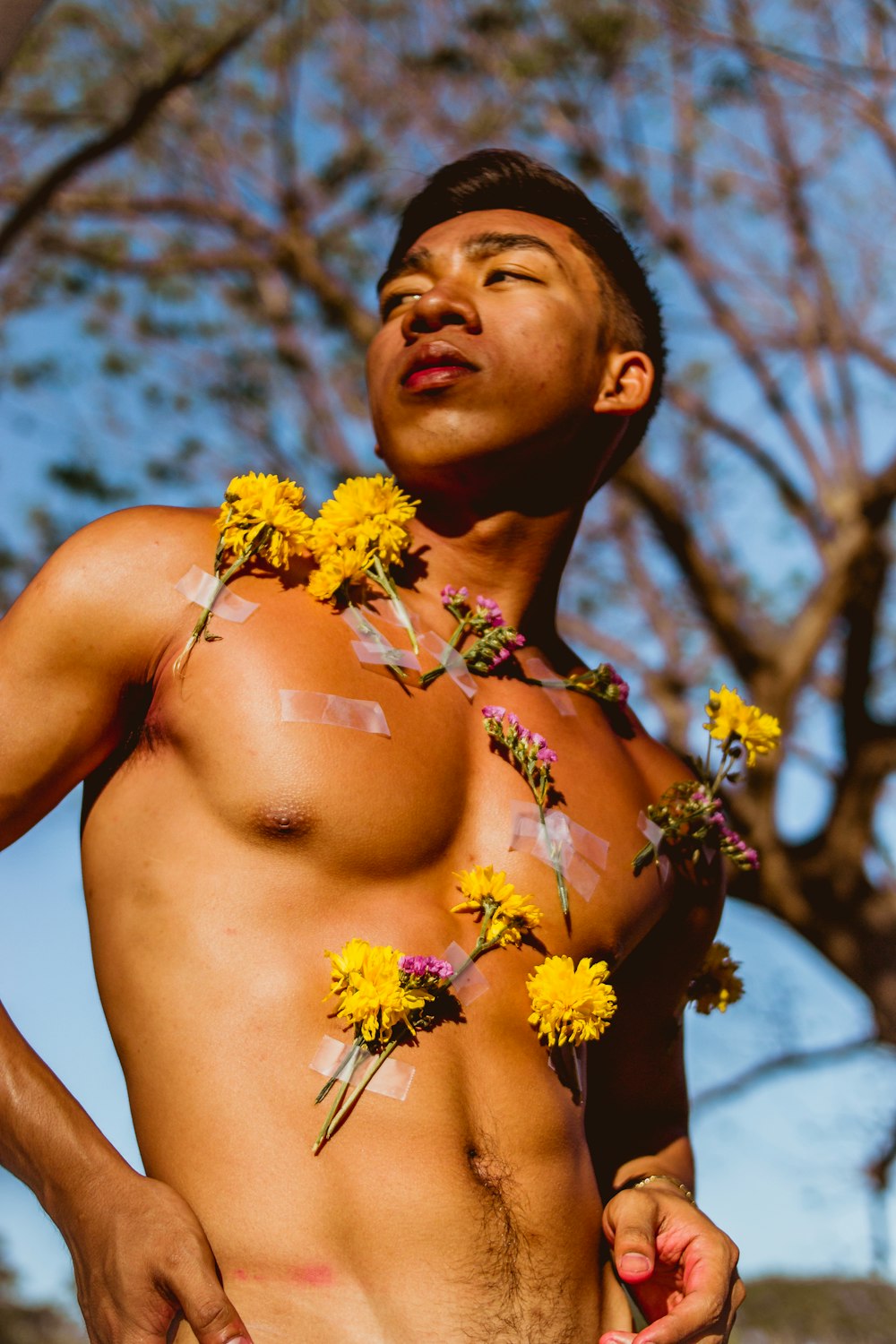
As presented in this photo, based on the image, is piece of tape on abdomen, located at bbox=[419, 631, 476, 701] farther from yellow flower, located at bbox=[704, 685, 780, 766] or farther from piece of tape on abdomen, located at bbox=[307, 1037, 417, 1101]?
piece of tape on abdomen, located at bbox=[307, 1037, 417, 1101]

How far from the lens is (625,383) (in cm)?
314

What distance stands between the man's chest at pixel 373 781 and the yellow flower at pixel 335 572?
5cm

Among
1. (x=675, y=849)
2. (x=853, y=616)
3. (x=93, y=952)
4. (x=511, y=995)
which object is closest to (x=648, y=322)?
(x=675, y=849)

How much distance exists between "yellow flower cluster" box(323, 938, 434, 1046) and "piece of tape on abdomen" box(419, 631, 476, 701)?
64cm

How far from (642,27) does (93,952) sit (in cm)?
757

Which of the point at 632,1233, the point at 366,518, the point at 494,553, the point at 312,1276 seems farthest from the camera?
the point at 494,553

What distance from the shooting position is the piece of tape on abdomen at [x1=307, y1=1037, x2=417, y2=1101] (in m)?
1.98

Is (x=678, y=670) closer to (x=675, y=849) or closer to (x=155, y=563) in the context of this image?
(x=675, y=849)

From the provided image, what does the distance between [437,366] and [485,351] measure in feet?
0.32

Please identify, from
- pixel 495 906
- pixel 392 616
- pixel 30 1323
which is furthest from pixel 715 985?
pixel 30 1323

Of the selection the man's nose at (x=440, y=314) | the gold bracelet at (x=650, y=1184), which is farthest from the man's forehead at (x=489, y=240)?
the gold bracelet at (x=650, y=1184)

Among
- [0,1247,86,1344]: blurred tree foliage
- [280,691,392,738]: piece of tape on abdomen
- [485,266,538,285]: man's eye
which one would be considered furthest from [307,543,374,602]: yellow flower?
[0,1247,86,1344]: blurred tree foliage

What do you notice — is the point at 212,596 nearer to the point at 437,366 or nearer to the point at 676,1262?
the point at 437,366

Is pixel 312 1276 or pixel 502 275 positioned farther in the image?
pixel 502 275
